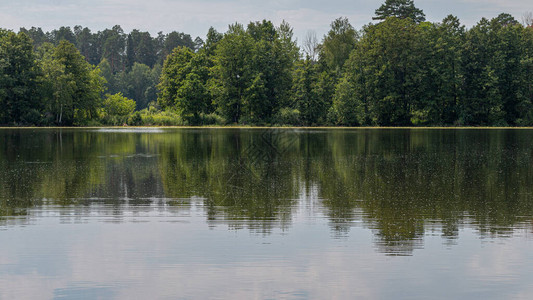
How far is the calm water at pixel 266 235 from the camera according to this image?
305 inches

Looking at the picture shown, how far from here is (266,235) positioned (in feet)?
34.8

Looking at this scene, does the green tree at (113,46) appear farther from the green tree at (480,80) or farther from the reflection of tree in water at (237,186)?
the reflection of tree in water at (237,186)

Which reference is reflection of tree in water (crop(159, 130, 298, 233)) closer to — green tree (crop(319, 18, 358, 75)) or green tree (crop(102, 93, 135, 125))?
green tree (crop(102, 93, 135, 125))

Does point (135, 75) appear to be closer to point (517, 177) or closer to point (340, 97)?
point (340, 97)

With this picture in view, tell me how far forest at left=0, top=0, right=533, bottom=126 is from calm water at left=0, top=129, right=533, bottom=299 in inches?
2506

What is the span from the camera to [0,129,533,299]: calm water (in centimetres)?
776

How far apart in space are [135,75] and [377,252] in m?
154

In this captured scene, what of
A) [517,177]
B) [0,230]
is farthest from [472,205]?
[0,230]

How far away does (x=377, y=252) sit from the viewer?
30.6 feet

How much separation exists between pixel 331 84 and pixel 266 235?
76964mm

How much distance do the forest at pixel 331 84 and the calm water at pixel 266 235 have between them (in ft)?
209

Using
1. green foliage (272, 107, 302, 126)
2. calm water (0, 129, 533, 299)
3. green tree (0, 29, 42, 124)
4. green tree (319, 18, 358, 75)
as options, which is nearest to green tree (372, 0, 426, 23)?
green tree (319, 18, 358, 75)

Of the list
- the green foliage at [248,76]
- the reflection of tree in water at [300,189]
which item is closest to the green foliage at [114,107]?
the green foliage at [248,76]

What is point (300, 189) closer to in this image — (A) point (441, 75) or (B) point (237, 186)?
(B) point (237, 186)
